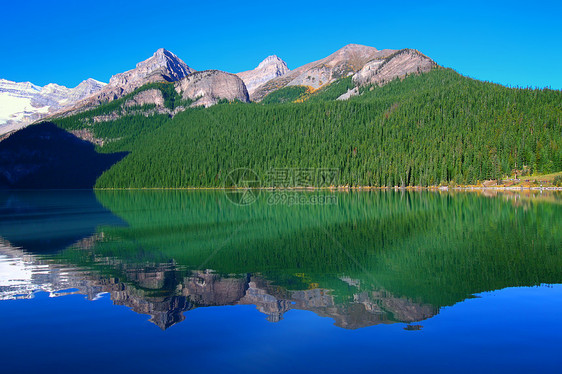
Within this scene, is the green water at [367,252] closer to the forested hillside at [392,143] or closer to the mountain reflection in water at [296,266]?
the mountain reflection in water at [296,266]

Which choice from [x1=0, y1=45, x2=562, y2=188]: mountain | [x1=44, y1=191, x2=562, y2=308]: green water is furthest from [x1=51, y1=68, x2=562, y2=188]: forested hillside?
[x1=44, y1=191, x2=562, y2=308]: green water

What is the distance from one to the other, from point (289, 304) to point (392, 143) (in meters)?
141

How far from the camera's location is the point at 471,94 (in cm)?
15825

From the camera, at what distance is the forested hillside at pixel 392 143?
118m

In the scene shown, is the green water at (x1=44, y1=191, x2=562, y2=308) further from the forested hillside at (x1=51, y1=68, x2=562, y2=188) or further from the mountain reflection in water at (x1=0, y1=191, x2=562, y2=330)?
the forested hillside at (x1=51, y1=68, x2=562, y2=188)

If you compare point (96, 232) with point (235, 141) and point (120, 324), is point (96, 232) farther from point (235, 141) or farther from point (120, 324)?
point (235, 141)

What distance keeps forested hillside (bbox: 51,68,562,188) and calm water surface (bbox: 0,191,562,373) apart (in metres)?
99.9

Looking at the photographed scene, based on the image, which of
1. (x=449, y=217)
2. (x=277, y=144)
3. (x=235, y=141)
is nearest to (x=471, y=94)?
(x=277, y=144)

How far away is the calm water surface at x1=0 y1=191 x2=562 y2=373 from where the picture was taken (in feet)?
32.1

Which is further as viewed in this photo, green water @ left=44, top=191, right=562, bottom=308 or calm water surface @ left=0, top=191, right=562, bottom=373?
green water @ left=44, top=191, right=562, bottom=308

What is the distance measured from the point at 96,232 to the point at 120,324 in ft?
79.4

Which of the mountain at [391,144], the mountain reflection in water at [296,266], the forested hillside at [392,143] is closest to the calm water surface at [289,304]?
the mountain reflection in water at [296,266]

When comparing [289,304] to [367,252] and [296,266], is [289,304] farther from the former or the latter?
[367,252]

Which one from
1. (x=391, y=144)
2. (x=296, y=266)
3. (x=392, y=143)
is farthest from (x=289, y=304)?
(x=392, y=143)
